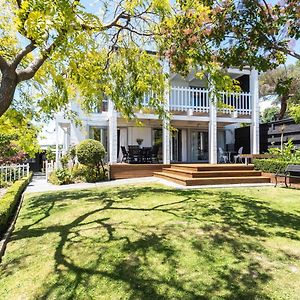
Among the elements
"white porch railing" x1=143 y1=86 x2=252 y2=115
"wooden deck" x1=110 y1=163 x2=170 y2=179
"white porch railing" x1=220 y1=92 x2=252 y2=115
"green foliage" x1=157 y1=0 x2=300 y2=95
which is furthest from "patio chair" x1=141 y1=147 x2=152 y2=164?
"green foliage" x1=157 y1=0 x2=300 y2=95

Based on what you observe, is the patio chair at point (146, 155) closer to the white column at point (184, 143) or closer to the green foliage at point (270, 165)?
the white column at point (184, 143)

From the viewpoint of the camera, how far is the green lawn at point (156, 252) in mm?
3266

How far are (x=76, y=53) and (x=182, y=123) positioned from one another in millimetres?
14133

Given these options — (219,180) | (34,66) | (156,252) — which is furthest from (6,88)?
(219,180)

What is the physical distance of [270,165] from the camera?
39.0 ft

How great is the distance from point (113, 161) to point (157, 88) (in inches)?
275

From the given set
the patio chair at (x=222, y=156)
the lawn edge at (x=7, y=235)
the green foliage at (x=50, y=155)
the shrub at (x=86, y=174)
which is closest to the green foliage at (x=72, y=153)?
the shrub at (x=86, y=174)

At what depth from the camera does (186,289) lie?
3.21 m

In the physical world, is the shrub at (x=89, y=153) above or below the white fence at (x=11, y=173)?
above

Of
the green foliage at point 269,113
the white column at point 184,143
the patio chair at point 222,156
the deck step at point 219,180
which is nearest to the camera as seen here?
the deck step at point 219,180

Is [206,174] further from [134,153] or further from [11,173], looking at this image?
[11,173]

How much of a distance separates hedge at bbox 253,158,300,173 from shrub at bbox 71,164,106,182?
7.33 m

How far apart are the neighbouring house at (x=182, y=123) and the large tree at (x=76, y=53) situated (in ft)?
18.4

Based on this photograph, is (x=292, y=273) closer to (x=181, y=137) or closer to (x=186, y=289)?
(x=186, y=289)
